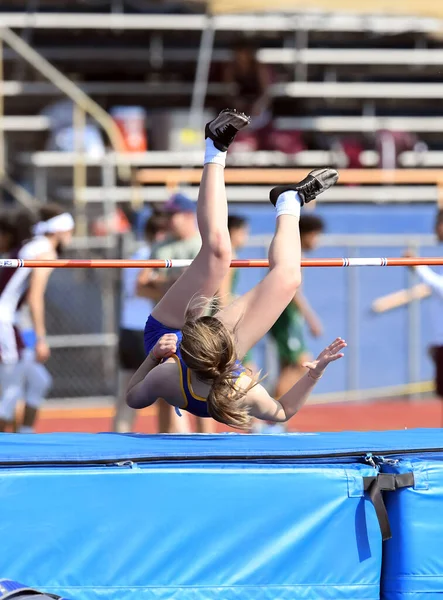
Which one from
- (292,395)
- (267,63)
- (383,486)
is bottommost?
(383,486)

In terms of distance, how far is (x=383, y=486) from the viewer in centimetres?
312

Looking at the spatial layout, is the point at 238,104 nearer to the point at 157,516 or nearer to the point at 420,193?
the point at 420,193

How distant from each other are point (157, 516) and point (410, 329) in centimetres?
726

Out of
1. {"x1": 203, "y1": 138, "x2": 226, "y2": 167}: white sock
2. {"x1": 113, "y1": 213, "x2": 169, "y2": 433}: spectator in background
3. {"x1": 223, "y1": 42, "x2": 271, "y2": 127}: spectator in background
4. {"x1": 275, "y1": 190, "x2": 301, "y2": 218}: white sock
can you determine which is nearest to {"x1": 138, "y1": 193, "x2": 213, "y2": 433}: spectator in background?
{"x1": 113, "y1": 213, "x2": 169, "y2": 433}: spectator in background

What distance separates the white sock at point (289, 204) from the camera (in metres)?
4.28

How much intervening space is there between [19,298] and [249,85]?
6.38 meters

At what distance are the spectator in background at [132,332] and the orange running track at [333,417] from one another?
1.79 metres

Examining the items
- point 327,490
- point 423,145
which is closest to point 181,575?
point 327,490

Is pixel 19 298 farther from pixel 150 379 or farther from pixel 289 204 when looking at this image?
pixel 150 379

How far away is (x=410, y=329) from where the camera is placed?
1000 centimetres

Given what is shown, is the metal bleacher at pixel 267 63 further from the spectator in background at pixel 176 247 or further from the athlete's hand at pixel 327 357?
the athlete's hand at pixel 327 357

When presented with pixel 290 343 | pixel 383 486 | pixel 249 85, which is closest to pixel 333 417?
pixel 290 343

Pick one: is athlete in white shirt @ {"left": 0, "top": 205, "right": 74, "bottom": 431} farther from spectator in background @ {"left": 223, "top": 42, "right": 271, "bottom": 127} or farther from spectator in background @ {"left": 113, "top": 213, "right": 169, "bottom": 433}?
spectator in background @ {"left": 223, "top": 42, "right": 271, "bottom": 127}

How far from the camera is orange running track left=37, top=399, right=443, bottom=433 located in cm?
863
